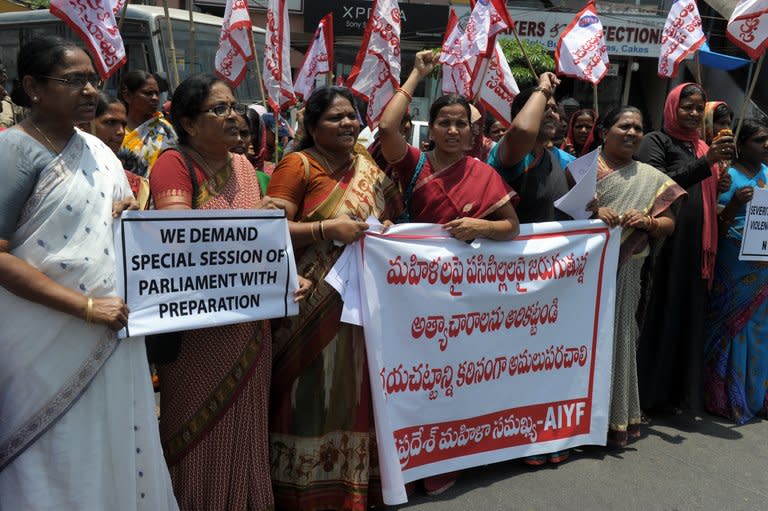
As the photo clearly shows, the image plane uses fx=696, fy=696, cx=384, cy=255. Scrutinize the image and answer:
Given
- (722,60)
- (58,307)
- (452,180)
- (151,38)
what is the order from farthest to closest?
(722,60)
(151,38)
(452,180)
(58,307)

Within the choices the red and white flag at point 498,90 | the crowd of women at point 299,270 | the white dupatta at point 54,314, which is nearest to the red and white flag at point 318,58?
the crowd of women at point 299,270

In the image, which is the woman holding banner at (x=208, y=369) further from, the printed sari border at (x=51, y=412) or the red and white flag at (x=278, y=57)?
the red and white flag at (x=278, y=57)

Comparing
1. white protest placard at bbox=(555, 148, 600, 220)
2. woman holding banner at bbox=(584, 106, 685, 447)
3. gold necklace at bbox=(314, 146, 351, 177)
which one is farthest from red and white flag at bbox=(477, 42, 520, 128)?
gold necklace at bbox=(314, 146, 351, 177)

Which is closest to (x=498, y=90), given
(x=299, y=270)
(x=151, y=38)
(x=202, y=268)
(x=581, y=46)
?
(x=581, y=46)

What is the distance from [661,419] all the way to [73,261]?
11.2ft

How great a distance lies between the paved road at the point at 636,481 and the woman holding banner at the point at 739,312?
0.41 m

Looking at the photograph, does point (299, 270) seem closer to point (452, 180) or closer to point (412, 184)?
point (412, 184)

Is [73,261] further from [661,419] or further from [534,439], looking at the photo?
[661,419]

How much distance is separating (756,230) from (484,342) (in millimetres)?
1963

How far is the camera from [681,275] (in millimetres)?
4047

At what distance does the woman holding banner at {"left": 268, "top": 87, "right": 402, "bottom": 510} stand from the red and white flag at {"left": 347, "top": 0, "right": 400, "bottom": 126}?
1.23m

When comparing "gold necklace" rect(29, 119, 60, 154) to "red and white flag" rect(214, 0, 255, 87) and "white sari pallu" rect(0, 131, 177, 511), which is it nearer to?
"white sari pallu" rect(0, 131, 177, 511)

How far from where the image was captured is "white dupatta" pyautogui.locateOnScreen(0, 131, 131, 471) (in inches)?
77.2

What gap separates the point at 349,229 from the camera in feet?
8.71
